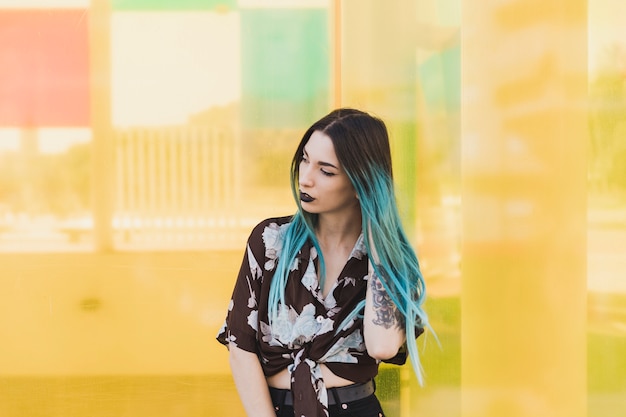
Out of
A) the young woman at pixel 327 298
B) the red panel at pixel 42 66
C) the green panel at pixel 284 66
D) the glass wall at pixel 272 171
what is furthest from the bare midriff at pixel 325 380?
the red panel at pixel 42 66

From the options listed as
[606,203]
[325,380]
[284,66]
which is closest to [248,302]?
[325,380]

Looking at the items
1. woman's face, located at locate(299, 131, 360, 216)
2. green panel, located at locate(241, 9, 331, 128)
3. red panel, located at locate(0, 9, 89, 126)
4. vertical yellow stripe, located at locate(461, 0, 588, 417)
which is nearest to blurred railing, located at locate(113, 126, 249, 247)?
green panel, located at locate(241, 9, 331, 128)

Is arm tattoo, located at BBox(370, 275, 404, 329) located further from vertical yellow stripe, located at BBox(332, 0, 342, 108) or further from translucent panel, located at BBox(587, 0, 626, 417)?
translucent panel, located at BBox(587, 0, 626, 417)

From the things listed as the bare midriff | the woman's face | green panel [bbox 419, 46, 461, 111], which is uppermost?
green panel [bbox 419, 46, 461, 111]

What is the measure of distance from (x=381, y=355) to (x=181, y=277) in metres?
1.28

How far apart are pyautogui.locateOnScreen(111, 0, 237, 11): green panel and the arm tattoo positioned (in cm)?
149

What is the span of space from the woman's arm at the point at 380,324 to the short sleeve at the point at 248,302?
0.29 meters

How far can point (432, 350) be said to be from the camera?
3148 mm

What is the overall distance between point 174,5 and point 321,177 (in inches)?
54.0

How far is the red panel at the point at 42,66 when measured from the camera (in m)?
3.08

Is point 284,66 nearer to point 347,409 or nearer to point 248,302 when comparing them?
point 248,302

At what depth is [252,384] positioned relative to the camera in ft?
6.76

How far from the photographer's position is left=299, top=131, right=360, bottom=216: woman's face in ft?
6.78

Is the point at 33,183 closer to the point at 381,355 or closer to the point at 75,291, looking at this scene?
the point at 75,291
